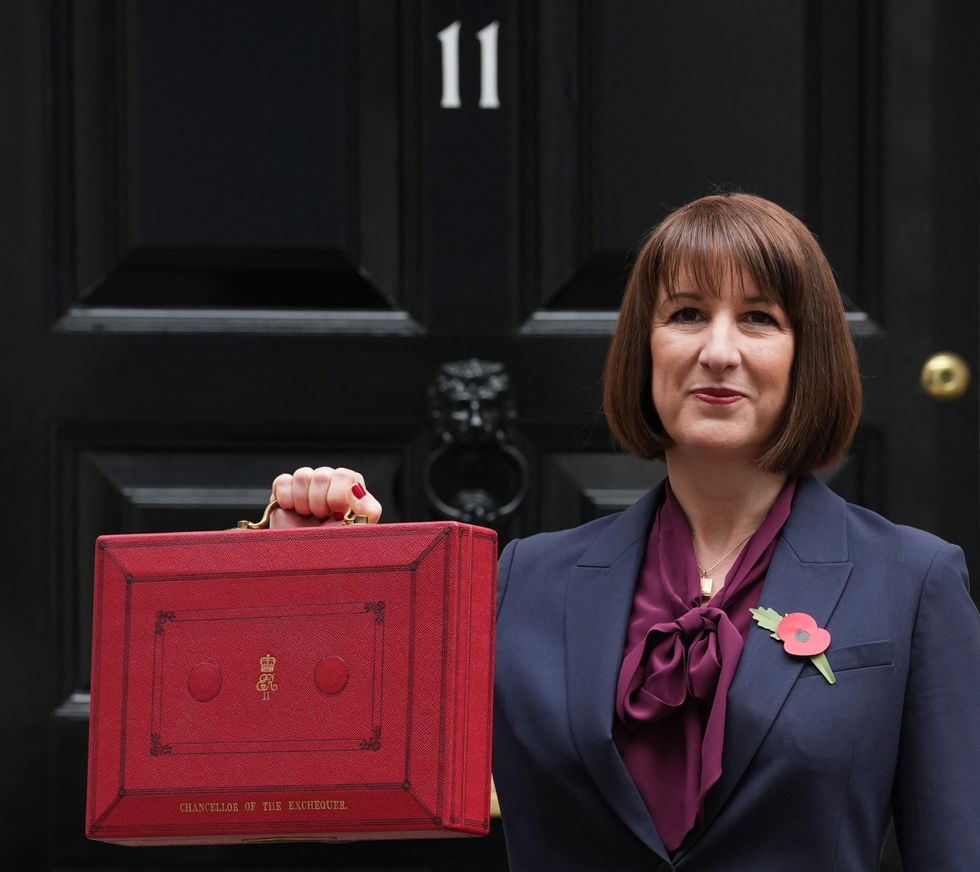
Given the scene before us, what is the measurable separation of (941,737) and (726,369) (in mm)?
416

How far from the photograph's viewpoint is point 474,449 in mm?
2656

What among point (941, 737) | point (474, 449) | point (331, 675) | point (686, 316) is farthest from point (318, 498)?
point (474, 449)

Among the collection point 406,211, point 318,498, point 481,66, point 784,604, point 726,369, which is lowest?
point 784,604

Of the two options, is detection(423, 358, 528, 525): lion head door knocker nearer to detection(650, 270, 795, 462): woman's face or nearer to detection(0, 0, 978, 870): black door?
detection(0, 0, 978, 870): black door

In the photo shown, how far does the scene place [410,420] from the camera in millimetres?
2682

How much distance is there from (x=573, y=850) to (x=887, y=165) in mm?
1343

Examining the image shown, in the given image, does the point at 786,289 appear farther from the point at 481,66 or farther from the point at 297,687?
the point at 481,66

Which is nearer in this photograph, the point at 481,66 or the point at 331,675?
the point at 331,675

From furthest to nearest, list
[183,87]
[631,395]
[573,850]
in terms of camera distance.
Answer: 1. [183,87]
2. [631,395]
3. [573,850]

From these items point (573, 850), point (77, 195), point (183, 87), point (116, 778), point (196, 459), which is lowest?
point (573, 850)

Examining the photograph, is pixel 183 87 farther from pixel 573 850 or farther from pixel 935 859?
pixel 935 859

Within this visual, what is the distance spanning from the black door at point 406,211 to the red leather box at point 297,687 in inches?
40.4

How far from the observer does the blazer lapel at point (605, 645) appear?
1.71 meters

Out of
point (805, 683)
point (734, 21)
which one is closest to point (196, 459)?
point (734, 21)
